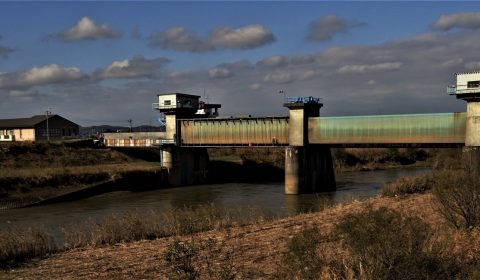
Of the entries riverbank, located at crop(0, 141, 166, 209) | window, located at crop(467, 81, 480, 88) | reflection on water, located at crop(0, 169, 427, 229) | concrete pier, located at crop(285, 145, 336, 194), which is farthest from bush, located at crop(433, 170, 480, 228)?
riverbank, located at crop(0, 141, 166, 209)

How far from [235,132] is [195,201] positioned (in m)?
14.6

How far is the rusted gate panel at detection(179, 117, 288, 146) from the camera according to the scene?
55312mm

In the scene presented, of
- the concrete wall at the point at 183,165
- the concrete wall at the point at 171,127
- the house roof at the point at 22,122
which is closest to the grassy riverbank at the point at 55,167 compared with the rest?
the concrete wall at the point at 183,165

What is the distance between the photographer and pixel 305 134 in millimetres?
51844

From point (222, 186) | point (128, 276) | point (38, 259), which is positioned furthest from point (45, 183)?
point (128, 276)

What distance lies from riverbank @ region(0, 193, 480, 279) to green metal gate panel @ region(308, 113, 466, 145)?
104 ft

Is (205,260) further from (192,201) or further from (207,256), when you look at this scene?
(192,201)

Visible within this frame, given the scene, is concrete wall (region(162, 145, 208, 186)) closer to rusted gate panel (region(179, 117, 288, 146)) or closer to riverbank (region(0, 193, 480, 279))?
rusted gate panel (region(179, 117, 288, 146))

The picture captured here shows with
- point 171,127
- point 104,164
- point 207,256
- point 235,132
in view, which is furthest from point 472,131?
point 104,164

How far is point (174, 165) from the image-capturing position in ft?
206

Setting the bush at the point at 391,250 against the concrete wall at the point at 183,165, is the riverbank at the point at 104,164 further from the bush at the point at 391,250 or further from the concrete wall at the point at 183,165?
the bush at the point at 391,250

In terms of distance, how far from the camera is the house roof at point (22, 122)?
3342 inches

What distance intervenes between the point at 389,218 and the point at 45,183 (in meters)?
47.9

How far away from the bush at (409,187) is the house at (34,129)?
6844 centimetres
